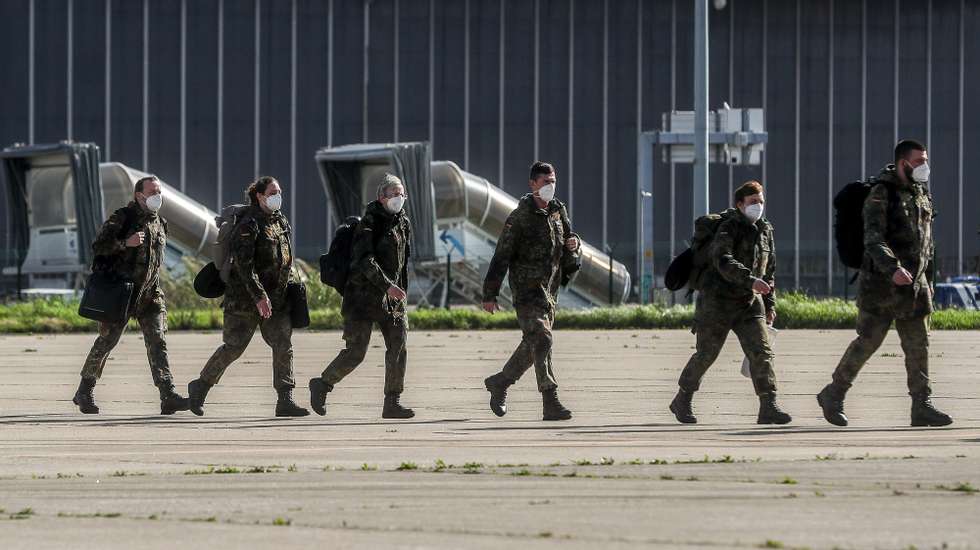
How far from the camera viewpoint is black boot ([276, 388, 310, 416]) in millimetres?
12961

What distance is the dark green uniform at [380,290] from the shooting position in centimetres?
1282

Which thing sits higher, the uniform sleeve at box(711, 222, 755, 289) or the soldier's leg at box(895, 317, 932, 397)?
the uniform sleeve at box(711, 222, 755, 289)

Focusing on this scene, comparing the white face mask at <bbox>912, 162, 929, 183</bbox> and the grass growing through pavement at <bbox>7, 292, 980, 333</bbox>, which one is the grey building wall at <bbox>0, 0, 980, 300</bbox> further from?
the white face mask at <bbox>912, 162, 929, 183</bbox>

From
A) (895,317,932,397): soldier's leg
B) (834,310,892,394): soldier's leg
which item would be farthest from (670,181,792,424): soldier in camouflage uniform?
(895,317,932,397): soldier's leg

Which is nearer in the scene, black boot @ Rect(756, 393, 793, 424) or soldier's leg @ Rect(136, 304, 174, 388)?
black boot @ Rect(756, 393, 793, 424)

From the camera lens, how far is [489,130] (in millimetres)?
60281

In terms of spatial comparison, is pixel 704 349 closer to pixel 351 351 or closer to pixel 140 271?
pixel 351 351

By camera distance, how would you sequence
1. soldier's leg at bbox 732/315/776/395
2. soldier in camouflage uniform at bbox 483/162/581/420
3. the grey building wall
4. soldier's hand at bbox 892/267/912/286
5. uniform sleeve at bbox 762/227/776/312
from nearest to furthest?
soldier's hand at bbox 892/267/912/286
soldier's leg at bbox 732/315/776/395
uniform sleeve at bbox 762/227/776/312
soldier in camouflage uniform at bbox 483/162/581/420
the grey building wall

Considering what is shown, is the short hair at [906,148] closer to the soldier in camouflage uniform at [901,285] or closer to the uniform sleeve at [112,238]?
the soldier in camouflage uniform at [901,285]

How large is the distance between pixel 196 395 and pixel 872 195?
179 inches

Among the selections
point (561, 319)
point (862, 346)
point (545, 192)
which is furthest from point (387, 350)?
point (561, 319)

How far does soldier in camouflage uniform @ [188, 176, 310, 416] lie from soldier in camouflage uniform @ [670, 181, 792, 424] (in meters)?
2.60

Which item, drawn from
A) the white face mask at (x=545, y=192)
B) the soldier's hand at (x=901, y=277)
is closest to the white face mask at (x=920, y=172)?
the soldier's hand at (x=901, y=277)

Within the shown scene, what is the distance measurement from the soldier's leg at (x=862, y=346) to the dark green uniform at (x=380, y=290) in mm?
2820
